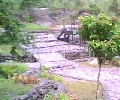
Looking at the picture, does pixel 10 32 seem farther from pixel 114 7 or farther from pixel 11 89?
pixel 114 7

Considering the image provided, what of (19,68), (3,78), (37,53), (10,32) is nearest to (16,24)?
(10,32)

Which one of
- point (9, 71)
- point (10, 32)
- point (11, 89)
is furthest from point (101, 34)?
point (9, 71)

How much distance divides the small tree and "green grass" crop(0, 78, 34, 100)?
305cm

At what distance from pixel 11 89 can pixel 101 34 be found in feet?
12.9

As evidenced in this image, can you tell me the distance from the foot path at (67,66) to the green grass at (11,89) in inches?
62.1

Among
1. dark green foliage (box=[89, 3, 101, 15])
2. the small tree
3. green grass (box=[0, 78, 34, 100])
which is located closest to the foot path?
green grass (box=[0, 78, 34, 100])

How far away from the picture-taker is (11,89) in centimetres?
1296

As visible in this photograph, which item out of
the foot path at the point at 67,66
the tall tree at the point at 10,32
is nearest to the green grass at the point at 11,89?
the foot path at the point at 67,66

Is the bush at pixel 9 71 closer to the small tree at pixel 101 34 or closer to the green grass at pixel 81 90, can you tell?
the green grass at pixel 81 90

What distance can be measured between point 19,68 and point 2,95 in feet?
16.7

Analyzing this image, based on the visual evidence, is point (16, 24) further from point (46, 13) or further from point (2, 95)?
point (46, 13)

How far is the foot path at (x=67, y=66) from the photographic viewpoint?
14406mm

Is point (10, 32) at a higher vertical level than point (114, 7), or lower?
lower

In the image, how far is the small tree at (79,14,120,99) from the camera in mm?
11422
